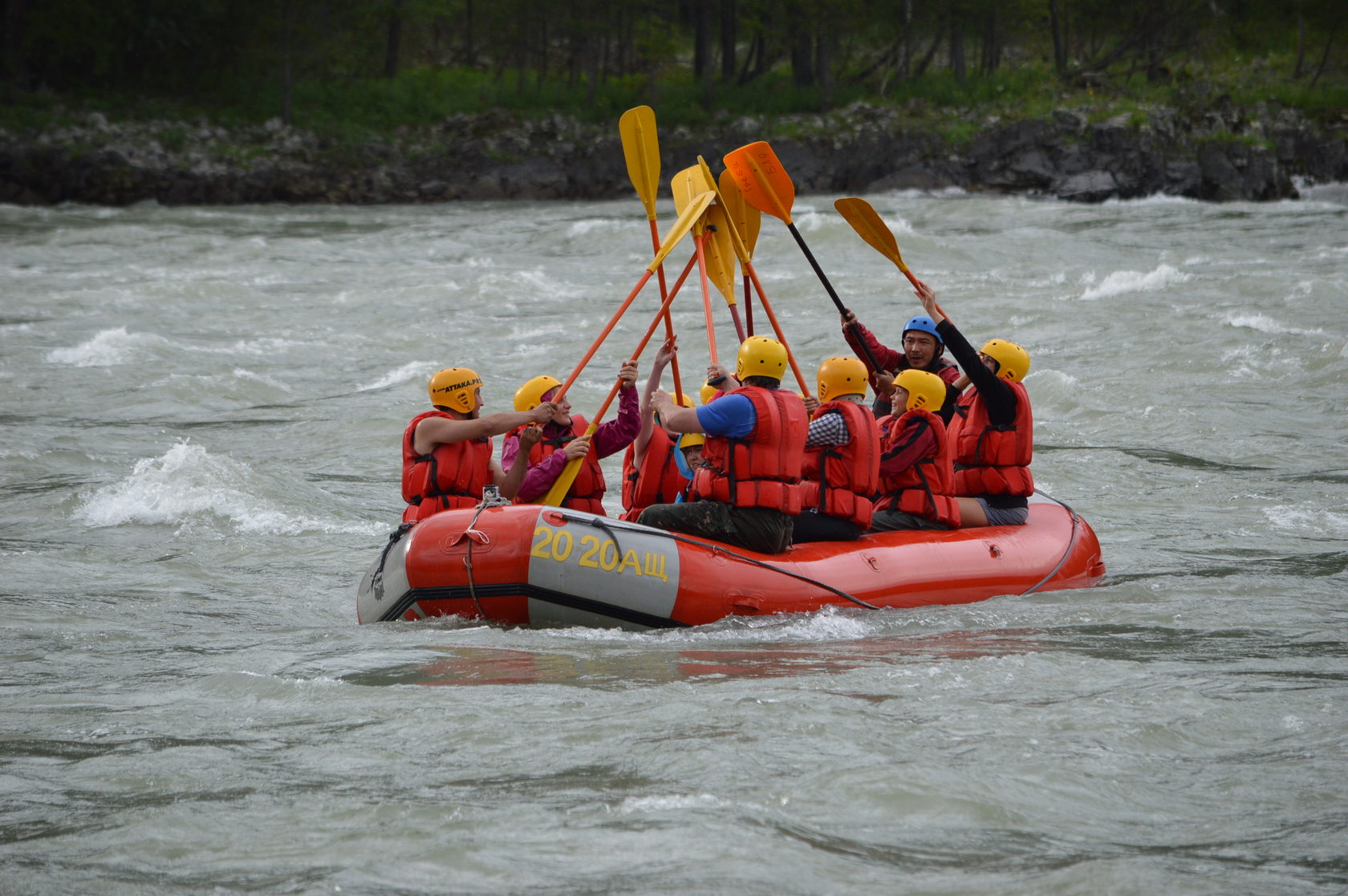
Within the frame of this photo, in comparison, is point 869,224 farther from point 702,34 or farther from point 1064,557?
point 702,34

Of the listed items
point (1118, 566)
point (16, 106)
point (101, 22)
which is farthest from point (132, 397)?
point (101, 22)

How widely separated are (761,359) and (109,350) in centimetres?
938

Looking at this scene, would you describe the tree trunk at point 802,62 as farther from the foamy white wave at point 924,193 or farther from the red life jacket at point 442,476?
the red life jacket at point 442,476

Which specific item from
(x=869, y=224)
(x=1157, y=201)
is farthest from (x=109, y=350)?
(x=1157, y=201)

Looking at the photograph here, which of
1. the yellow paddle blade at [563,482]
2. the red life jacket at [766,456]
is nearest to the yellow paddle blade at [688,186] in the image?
the yellow paddle blade at [563,482]

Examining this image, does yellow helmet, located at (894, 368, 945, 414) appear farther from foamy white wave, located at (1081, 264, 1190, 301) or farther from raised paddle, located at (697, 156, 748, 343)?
foamy white wave, located at (1081, 264, 1190, 301)

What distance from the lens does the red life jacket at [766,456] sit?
5570 mm

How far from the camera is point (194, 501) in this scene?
823 centimetres

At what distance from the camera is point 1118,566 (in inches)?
268

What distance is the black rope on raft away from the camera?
18.0 feet

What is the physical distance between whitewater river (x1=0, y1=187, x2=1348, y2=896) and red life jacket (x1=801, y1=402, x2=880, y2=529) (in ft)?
1.70

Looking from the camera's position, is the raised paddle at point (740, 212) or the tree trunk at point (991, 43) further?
the tree trunk at point (991, 43)

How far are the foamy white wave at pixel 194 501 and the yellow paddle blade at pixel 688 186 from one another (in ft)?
8.56

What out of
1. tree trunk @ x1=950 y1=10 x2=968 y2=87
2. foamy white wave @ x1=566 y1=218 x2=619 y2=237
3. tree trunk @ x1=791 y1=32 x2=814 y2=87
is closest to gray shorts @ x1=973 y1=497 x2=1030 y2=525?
foamy white wave @ x1=566 y1=218 x2=619 y2=237
